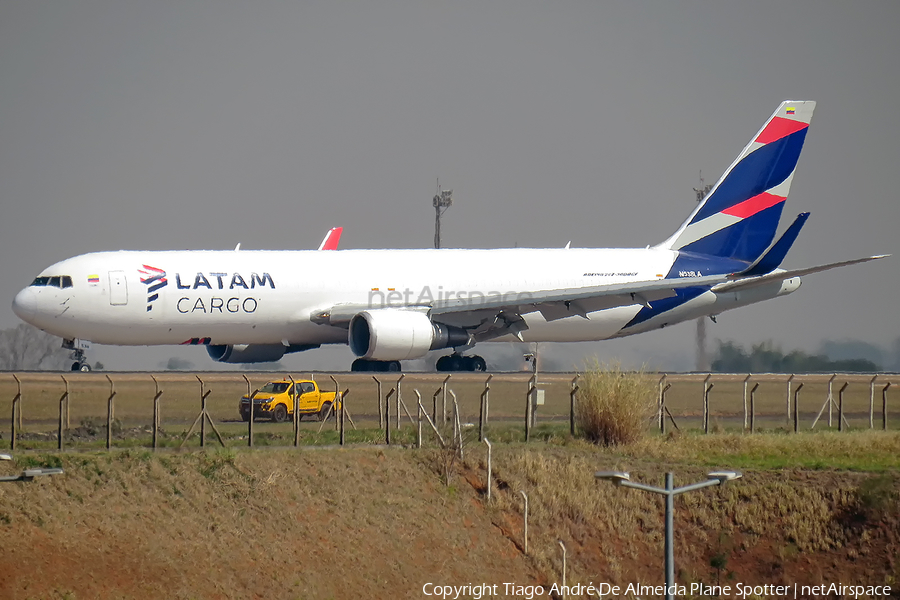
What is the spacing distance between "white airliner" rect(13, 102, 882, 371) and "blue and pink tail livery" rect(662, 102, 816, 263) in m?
0.05

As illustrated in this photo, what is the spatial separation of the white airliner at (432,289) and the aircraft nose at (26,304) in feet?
0.15

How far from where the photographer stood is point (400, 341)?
110 ft

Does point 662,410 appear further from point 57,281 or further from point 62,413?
point 57,281

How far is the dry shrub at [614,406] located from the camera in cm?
2516

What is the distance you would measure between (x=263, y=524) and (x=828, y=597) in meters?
10.1

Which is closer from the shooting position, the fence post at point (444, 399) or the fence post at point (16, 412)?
the fence post at point (16, 412)

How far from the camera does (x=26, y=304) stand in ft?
108

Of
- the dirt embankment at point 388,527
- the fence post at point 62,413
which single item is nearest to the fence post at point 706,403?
the dirt embankment at point 388,527

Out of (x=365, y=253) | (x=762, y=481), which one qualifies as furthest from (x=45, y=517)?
(x=365, y=253)

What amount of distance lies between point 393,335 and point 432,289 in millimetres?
3946

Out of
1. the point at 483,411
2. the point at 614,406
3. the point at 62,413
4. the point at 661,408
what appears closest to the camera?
the point at 62,413

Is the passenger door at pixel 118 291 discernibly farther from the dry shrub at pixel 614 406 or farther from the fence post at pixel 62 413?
the dry shrub at pixel 614 406

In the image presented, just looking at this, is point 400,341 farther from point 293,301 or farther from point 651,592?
point 651,592

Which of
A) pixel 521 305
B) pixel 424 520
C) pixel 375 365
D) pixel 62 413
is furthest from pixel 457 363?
pixel 62 413
